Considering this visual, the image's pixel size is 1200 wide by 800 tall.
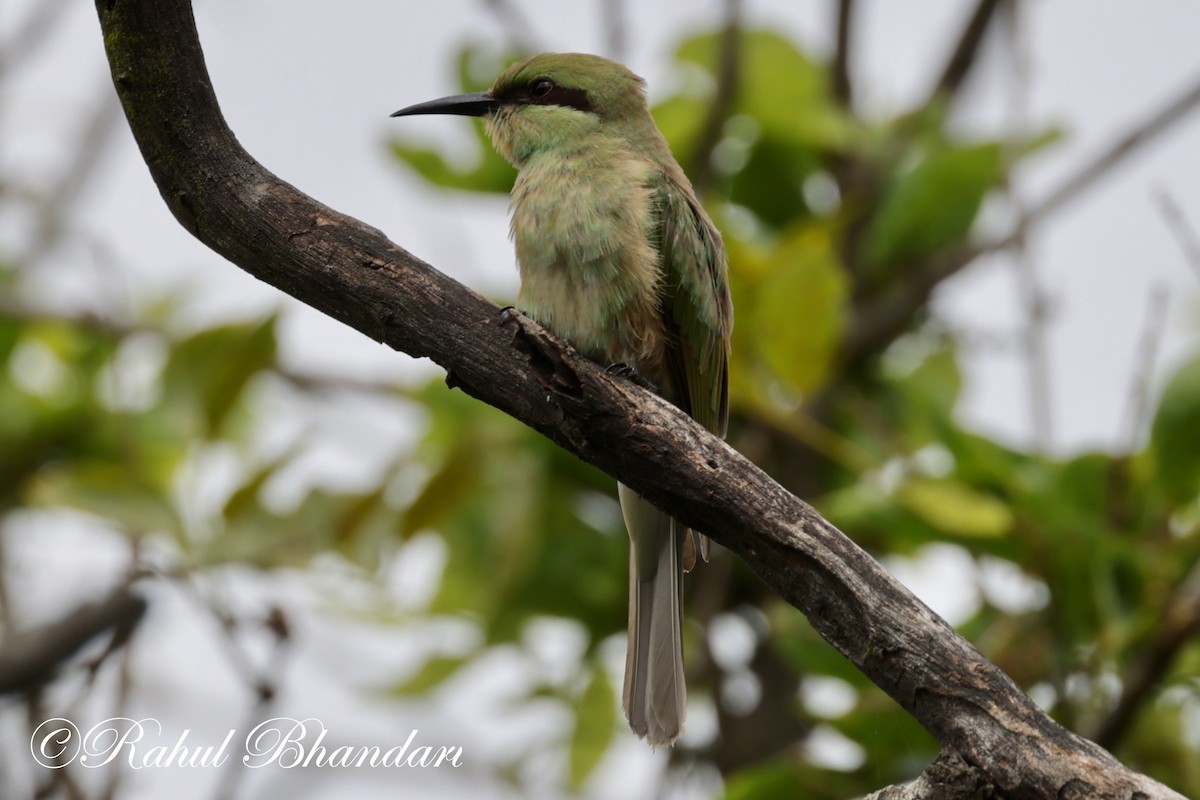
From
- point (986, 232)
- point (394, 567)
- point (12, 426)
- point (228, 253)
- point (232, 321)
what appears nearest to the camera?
point (228, 253)

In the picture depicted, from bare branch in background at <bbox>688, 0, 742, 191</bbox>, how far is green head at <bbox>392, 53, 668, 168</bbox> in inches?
22.8

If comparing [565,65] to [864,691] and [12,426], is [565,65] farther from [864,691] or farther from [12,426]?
A: [12,426]

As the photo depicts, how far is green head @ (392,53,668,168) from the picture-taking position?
11.4ft

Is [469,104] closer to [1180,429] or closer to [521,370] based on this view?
[521,370]

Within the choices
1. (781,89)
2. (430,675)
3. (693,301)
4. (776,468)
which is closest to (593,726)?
(430,675)

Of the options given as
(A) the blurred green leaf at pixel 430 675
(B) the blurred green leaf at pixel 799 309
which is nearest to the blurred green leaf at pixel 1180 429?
(B) the blurred green leaf at pixel 799 309

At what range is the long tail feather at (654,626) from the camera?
2961 mm

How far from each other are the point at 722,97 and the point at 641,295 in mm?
1354

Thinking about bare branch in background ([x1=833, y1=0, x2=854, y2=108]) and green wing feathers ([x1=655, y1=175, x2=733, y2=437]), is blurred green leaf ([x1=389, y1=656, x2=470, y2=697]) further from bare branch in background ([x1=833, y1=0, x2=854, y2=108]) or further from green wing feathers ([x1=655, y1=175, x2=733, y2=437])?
bare branch in background ([x1=833, y1=0, x2=854, y2=108])

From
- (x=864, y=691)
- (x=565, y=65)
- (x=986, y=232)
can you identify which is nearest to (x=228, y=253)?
(x=565, y=65)

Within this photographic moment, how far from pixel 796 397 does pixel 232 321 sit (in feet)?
5.42

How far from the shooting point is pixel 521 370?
217 cm

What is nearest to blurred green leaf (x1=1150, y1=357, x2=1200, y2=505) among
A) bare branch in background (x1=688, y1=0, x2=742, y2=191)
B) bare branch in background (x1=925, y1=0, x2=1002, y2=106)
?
bare branch in background (x1=688, y1=0, x2=742, y2=191)

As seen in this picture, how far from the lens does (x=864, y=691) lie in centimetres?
369
